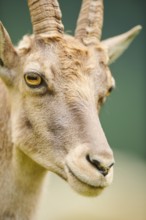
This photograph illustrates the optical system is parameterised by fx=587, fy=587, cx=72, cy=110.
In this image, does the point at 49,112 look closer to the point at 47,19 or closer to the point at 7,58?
the point at 7,58

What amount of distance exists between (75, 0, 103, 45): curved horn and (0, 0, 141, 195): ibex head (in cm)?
9

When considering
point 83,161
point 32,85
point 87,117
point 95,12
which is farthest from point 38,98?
point 95,12

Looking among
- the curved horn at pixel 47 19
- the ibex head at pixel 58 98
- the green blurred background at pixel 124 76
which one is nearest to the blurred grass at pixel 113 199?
the green blurred background at pixel 124 76

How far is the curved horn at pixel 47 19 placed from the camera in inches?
282

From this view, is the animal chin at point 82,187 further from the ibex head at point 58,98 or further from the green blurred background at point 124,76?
the green blurred background at point 124,76

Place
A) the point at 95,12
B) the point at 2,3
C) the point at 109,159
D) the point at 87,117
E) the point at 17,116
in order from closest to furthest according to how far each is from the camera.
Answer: the point at 109,159 < the point at 87,117 < the point at 17,116 < the point at 95,12 < the point at 2,3

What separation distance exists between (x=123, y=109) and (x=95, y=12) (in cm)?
949

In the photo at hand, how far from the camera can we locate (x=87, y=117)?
6.55 meters

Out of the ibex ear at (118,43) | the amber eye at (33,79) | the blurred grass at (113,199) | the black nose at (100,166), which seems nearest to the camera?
the black nose at (100,166)

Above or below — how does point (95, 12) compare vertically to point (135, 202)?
above

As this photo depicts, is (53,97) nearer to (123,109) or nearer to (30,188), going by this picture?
(30,188)

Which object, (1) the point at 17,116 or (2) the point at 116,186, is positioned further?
(2) the point at 116,186

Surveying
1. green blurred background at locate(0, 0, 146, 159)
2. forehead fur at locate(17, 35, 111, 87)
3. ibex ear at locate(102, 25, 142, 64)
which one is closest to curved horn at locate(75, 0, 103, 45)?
forehead fur at locate(17, 35, 111, 87)

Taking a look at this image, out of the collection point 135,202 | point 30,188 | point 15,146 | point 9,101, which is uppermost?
point 9,101
